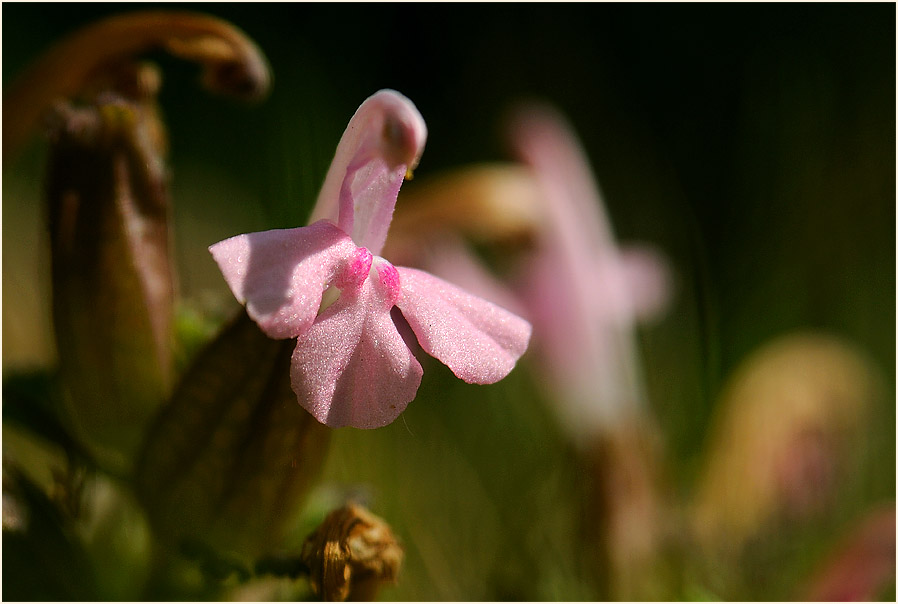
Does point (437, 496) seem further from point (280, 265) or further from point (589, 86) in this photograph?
point (589, 86)

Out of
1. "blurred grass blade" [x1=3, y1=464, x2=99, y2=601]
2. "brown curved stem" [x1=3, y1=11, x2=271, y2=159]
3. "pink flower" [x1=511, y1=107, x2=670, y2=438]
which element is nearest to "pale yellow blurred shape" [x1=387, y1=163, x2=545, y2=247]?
"pink flower" [x1=511, y1=107, x2=670, y2=438]

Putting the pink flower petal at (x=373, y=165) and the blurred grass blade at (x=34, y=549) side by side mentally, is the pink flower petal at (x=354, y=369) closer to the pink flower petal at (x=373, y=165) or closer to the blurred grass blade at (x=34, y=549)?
the pink flower petal at (x=373, y=165)

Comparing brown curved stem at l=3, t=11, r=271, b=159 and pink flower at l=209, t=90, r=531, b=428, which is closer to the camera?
pink flower at l=209, t=90, r=531, b=428

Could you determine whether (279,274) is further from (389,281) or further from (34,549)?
(34,549)

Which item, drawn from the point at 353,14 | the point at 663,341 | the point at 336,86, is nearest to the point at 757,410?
the point at 663,341

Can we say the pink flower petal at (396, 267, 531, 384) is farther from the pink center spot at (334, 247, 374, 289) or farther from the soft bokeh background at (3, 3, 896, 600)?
the soft bokeh background at (3, 3, 896, 600)

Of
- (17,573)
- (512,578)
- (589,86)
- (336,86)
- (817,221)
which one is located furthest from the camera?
(589,86)
